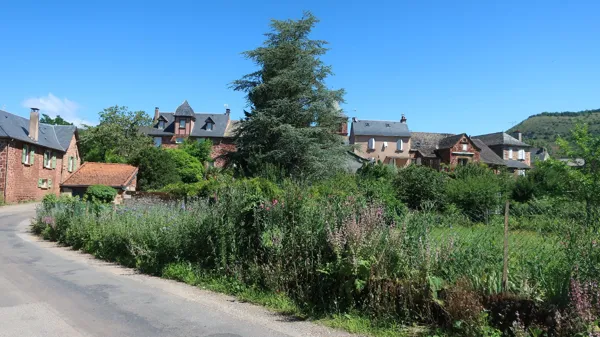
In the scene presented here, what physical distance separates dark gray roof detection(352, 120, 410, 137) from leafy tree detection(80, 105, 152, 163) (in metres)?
32.7

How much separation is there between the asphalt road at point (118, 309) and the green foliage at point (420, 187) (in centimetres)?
1784

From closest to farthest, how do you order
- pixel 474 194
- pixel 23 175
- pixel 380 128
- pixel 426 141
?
pixel 474 194, pixel 23 175, pixel 380 128, pixel 426 141

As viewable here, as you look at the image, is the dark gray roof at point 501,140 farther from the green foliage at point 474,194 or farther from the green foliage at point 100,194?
the green foliage at point 100,194

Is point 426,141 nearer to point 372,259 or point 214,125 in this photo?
point 214,125

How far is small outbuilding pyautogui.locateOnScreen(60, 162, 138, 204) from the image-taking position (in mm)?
36438

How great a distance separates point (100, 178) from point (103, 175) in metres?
0.46

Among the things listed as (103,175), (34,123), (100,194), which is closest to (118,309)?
(100,194)

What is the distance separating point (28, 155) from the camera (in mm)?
39469

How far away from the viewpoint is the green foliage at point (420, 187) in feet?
79.2

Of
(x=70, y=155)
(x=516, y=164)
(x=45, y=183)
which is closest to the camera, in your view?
(x=45, y=183)

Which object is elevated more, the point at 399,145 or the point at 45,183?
the point at 399,145

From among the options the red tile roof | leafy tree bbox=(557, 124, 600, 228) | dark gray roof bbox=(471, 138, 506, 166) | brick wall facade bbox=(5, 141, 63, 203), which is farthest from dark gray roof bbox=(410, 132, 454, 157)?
brick wall facade bbox=(5, 141, 63, 203)

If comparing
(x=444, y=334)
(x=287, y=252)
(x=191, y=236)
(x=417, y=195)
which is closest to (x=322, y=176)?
(x=417, y=195)

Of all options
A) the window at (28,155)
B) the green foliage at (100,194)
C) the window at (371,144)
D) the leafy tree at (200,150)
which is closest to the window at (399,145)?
the window at (371,144)
